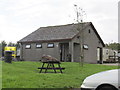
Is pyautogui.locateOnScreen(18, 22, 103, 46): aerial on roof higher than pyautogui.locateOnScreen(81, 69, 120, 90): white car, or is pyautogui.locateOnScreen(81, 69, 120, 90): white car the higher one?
pyautogui.locateOnScreen(18, 22, 103, 46): aerial on roof

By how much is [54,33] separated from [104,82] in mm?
28238

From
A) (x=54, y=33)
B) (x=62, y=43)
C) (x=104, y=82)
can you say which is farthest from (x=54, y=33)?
(x=104, y=82)

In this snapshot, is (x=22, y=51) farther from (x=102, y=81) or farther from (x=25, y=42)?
(x=102, y=81)

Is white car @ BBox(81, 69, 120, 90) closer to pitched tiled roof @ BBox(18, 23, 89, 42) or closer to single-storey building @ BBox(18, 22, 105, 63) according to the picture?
single-storey building @ BBox(18, 22, 105, 63)

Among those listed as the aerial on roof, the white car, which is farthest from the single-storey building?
the white car

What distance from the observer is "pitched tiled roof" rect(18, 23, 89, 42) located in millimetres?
32425

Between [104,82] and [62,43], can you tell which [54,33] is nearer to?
[62,43]

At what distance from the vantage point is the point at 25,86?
9.08 m

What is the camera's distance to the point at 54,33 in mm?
34562

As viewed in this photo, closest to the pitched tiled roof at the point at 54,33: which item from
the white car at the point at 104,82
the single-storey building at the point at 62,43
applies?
the single-storey building at the point at 62,43

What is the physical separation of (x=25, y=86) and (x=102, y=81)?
11.9ft

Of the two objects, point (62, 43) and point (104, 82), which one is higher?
point (62, 43)

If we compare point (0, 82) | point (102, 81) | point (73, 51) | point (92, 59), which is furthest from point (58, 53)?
point (102, 81)

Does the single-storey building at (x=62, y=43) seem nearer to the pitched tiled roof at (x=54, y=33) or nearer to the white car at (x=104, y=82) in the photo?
the pitched tiled roof at (x=54, y=33)
